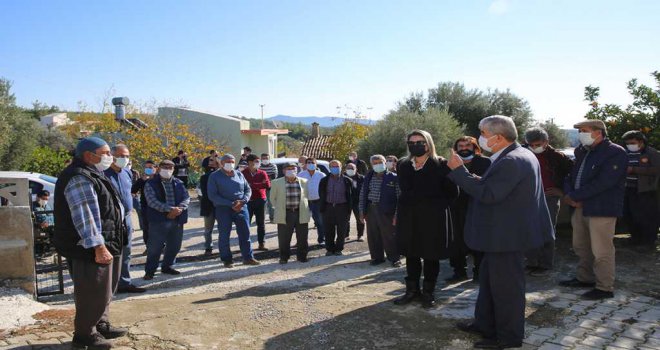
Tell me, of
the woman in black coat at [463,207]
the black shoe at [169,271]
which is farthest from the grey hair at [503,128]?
the black shoe at [169,271]

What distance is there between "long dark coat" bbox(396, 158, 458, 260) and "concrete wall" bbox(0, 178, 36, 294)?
4.14m

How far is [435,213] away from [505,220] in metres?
1.12

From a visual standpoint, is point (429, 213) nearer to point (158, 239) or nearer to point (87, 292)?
point (87, 292)

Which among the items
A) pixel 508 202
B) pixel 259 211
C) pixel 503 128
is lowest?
pixel 259 211

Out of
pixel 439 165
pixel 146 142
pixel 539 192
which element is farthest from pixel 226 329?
pixel 146 142

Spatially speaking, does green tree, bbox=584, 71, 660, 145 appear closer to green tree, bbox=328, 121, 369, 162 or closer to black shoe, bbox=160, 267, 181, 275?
black shoe, bbox=160, 267, 181, 275

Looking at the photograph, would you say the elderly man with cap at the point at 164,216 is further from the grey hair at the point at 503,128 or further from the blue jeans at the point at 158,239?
the grey hair at the point at 503,128

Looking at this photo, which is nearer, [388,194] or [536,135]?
[536,135]

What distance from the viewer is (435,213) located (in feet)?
16.4

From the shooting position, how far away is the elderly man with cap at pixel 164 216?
7121mm

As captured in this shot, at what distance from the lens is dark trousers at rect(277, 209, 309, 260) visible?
8.16 meters

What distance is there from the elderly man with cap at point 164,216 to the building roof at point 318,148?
22302 millimetres

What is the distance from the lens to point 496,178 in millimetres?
3869

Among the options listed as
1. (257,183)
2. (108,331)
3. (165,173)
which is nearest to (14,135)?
(257,183)
